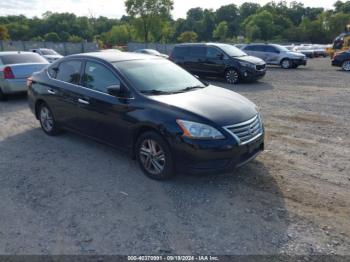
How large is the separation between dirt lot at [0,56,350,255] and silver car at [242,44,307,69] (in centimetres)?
1487

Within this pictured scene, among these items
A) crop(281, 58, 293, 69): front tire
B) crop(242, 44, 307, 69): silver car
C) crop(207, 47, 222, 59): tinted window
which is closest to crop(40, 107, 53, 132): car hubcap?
crop(207, 47, 222, 59): tinted window

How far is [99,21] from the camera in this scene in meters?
131

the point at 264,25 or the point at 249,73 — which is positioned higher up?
the point at 264,25

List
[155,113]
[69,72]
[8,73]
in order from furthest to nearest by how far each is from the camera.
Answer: [8,73] < [69,72] < [155,113]

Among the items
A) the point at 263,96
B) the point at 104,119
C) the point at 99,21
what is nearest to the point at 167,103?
the point at 104,119

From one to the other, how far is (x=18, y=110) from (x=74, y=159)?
4332 mm

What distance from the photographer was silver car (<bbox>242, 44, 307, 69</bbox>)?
19.6m

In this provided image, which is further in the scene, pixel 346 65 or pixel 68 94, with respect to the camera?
pixel 346 65

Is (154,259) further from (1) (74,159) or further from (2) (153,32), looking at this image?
(2) (153,32)

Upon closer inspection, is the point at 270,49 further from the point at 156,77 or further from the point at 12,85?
the point at 156,77

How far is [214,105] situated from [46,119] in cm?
Result: 372

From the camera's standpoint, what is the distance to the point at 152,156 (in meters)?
4.23

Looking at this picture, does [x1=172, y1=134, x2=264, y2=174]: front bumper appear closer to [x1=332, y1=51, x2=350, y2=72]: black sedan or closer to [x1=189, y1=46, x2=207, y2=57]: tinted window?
[x1=189, y1=46, x2=207, y2=57]: tinted window

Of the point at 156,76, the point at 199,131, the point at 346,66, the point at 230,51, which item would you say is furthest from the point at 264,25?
the point at 199,131
